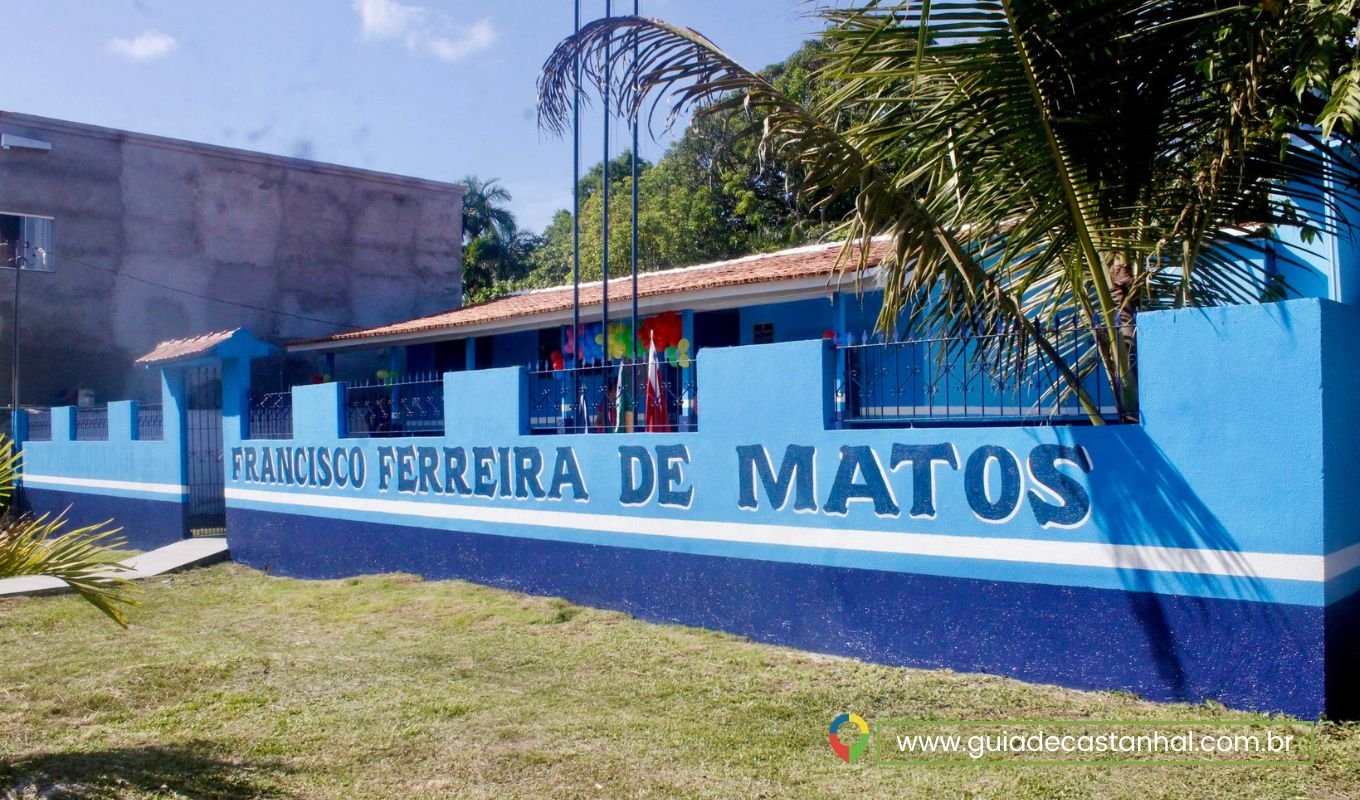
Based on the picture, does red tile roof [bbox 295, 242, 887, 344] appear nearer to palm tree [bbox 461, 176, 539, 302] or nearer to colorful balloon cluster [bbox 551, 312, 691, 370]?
colorful balloon cluster [bbox 551, 312, 691, 370]

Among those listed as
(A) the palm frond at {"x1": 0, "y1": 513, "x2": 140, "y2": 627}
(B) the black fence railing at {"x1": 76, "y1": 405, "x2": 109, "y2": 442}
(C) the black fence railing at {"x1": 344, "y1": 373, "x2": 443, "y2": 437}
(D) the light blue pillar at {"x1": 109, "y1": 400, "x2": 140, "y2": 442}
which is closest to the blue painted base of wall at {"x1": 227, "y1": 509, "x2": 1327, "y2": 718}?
(C) the black fence railing at {"x1": 344, "y1": 373, "x2": 443, "y2": 437}

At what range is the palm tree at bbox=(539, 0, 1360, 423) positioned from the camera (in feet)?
17.1

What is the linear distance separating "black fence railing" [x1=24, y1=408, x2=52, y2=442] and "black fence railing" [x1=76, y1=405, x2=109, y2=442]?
1222mm

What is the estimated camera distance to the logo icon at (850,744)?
4973mm

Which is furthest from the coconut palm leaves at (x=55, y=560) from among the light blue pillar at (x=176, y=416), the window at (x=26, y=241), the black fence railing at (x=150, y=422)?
the window at (x=26, y=241)

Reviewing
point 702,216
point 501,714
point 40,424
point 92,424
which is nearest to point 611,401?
point 501,714

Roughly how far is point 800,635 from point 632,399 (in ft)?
7.59

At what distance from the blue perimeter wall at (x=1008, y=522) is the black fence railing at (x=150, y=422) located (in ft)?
23.5

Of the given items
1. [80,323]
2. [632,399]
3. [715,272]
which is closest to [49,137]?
[80,323]

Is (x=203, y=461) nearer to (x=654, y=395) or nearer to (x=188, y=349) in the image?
(x=188, y=349)

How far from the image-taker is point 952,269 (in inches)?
226

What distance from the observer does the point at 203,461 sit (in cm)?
1423

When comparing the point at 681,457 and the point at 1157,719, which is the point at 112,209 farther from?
the point at 1157,719

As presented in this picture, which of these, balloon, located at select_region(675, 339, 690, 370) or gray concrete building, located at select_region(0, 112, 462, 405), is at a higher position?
gray concrete building, located at select_region(0, 112, 462, 405)
